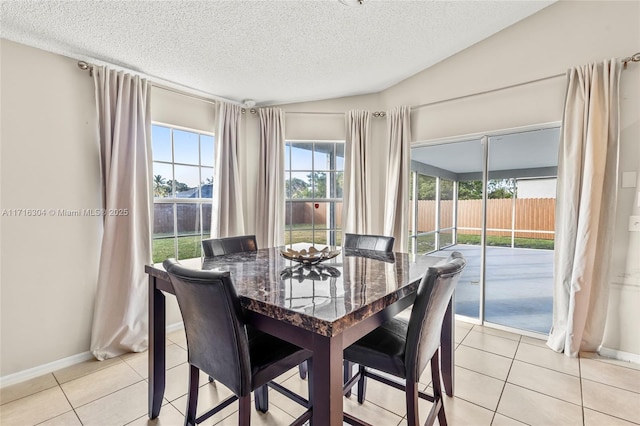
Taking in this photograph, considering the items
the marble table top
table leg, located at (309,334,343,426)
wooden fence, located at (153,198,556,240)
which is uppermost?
wooden fence, located at (153,198,556,240)

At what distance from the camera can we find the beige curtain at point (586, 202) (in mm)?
2244

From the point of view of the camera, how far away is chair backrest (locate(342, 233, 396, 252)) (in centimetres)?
227

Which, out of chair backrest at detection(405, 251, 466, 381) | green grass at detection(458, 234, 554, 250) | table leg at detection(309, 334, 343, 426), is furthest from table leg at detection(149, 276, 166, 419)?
green grass at detection(458, 234, 554, 250)

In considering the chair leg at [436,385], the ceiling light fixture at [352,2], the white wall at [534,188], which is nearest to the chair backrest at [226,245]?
the chair leg at [436,385]

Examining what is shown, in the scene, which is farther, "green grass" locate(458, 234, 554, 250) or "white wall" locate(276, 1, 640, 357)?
"green grass" locate(458, 234, 554, 250)

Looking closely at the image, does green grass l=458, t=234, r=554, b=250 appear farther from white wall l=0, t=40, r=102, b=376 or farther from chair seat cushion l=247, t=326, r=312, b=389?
white wall l=0, t=40, r=102, b=376

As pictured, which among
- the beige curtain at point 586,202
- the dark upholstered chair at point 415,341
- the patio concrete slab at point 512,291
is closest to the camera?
the dark upholstered chair at point 415,341

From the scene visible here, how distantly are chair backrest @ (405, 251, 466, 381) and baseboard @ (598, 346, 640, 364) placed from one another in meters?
2.11

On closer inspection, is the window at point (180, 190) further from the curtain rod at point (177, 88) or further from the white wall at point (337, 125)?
the white wall at point (337, 125)

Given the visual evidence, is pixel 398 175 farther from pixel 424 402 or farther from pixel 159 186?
pixel 159 186

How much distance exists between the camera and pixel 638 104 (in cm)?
221

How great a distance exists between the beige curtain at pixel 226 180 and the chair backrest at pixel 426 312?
99.6 inches

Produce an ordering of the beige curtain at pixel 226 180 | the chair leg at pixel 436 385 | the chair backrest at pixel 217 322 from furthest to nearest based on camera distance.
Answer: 1. the beige curtain at pixel 226 180
2. the chair leg at pixel 436 385
3. the chair backrest at pixel 217 322

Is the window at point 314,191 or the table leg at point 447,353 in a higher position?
the window at point 314,191
